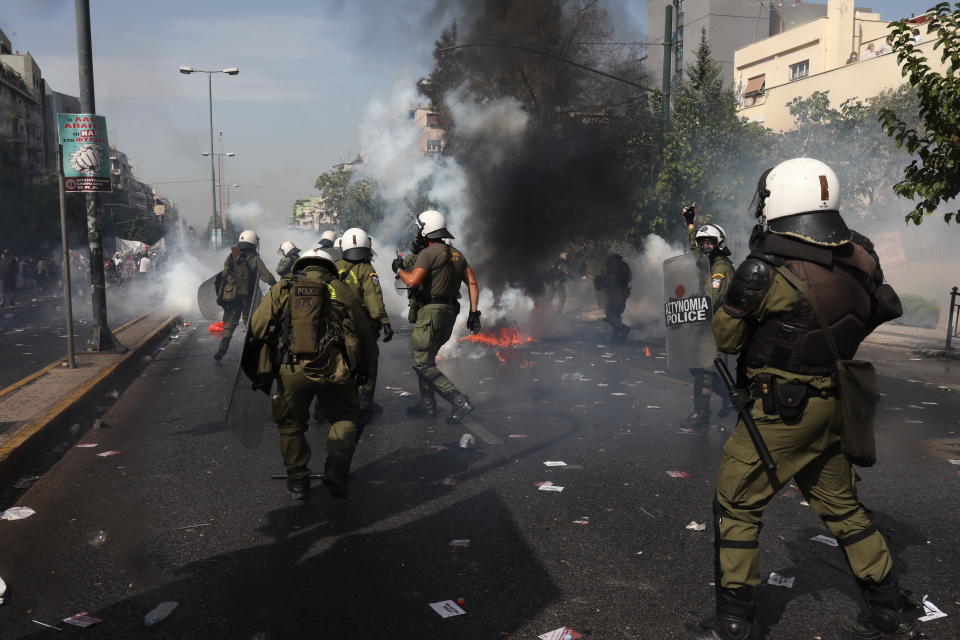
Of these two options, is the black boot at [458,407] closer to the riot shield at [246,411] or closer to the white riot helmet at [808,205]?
the riot shield at [246,411]

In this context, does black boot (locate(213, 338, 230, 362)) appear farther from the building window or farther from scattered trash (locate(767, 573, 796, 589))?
the building window

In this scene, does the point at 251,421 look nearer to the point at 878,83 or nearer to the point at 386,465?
the point at 386,465

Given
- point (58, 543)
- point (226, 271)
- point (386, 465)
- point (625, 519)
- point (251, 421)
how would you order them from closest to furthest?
point (58, 543), point (625, 519), point (251, 421), point (386, 465), point (226, 271)

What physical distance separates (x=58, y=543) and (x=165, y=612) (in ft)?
3.87

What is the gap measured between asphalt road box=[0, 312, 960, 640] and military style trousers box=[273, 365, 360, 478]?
0.98 feet

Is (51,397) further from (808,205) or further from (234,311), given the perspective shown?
(808,205)

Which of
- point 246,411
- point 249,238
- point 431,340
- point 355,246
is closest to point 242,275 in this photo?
point 249,238

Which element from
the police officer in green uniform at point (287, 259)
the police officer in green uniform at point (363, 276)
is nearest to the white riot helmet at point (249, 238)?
the police officer in green uniform at point (287, 259)

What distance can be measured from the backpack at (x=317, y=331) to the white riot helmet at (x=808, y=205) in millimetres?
2512

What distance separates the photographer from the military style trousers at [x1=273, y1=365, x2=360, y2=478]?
4637mm

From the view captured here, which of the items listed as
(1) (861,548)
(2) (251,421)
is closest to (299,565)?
(2) (251,421)

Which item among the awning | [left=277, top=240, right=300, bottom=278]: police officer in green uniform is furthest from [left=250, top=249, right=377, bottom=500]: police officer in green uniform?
the awning

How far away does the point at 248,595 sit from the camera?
11.2ft

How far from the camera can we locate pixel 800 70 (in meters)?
39.0
